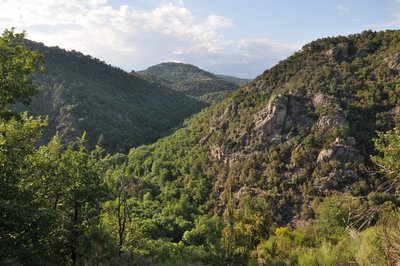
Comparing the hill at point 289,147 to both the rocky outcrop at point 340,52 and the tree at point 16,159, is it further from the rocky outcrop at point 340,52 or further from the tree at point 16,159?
the tree at point 16,159

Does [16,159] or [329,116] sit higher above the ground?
[329,116]

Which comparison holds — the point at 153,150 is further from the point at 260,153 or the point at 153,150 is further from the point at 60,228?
the point at 60,228

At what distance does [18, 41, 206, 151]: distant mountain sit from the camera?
82.8 m

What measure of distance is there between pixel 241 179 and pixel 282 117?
11.1 metres

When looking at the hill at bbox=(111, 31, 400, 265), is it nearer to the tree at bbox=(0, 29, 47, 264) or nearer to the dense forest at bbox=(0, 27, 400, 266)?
the dense forest at bbox=(0, 27, 400, 266)

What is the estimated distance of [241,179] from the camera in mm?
44031

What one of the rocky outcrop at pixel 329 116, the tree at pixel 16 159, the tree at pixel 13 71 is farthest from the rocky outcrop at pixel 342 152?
the tree at pixel 13 71

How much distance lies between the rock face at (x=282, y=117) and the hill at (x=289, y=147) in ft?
0.49

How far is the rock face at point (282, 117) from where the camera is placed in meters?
45.9

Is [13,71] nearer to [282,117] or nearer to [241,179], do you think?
[241,179]

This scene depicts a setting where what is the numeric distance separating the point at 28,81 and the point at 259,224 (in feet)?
63.3

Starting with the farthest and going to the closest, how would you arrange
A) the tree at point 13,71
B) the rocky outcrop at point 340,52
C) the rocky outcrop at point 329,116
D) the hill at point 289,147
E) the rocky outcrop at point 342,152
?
the rocky outcrop at point 340,52 → the rocky outcrop at point 329,116 → the rocky outcrop at point 342,152 → the hill at point 289,147 → the tree at point 13,71

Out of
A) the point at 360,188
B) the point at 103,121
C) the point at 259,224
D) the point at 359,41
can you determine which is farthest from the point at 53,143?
the point at 103,121

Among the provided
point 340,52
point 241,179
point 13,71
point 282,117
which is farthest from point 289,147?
point 13,71
